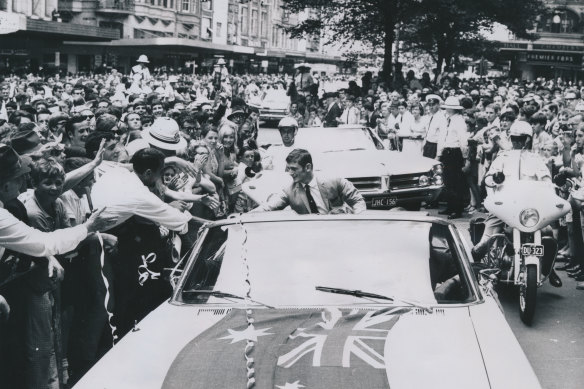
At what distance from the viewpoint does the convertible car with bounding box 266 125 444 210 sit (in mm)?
13648

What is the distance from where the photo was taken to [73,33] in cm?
5188

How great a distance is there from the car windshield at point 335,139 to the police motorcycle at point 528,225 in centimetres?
592

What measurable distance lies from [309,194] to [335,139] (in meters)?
7.76

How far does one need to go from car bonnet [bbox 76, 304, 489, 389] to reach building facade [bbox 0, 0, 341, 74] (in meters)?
33.4

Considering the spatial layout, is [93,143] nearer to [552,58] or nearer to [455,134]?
[455,134]

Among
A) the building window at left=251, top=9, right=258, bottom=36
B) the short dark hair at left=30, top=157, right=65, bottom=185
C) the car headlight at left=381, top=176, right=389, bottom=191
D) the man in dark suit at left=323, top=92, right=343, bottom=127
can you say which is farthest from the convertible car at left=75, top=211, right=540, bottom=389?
the building window at left=251, top=9, right=258, bottom=36

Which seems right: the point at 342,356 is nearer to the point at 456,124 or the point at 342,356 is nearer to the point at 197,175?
the point at 197,175

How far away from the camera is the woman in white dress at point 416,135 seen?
63.6ft

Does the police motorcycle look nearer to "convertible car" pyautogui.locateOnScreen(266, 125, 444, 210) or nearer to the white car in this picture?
"convertible car" pyautogui.locateOnScreen(266, 125, 444, 210)

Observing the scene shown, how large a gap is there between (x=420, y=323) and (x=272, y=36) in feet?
406

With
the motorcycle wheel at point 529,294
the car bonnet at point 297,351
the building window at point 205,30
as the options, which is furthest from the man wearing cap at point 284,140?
the building window at point 205,30

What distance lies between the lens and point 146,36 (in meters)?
86.8

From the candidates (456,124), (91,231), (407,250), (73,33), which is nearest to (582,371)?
(407,250)

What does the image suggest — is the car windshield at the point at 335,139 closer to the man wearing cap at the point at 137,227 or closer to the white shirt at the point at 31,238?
the man wearing cap at the point at 137,227
